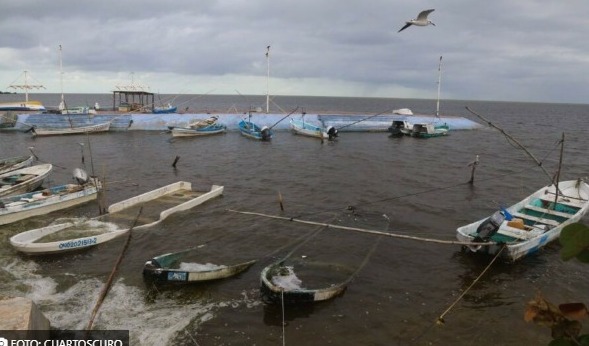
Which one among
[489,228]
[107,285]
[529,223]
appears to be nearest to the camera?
[107,285]

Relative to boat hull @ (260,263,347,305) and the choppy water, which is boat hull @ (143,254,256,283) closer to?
the choppy water

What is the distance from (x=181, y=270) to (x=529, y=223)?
1676 cm

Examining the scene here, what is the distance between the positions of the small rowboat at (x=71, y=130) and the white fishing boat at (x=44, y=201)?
33383 mm

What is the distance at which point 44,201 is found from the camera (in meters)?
22.1

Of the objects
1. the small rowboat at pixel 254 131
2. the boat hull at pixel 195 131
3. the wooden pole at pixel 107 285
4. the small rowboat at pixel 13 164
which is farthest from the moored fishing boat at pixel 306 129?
the wooden pole at pixel 107 285

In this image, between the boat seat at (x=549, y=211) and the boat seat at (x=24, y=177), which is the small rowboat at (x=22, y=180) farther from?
the boat seat at (x=549, y=211)

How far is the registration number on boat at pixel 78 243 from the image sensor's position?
17.0 meters

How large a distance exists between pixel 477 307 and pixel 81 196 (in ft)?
71.8

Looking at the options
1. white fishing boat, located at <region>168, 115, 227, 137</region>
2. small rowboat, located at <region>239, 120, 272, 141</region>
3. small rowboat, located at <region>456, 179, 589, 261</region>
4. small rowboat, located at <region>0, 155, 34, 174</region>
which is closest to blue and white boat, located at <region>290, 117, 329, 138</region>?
small rowboat, located at <region>239, 120, 272, 141</region>

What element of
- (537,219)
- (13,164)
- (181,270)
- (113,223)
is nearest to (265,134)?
(13,164)

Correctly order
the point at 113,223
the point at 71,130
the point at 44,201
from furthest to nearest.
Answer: the point at 71,130, the point at 44,201, the point at 113,223

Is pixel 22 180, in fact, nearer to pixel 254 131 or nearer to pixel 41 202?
pixel 41 202

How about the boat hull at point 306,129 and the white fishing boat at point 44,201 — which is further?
the boat hull at point 306,129

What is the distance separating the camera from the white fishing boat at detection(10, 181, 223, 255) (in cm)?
1697
